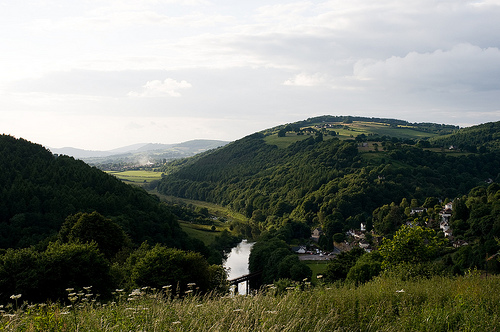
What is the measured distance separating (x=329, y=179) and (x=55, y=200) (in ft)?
314

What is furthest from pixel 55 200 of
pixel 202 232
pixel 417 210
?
pixel 417 210

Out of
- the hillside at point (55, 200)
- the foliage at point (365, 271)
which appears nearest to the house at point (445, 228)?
the foliage at point (365, 271)

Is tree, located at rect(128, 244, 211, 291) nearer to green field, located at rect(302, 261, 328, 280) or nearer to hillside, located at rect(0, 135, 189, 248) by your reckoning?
hillside, located at rect(0, 135, 189, 248)

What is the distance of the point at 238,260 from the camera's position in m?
73.9

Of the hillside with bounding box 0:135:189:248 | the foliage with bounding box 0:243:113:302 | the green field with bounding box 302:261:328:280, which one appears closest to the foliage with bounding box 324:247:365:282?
the green field with bounding box 302:261:328:280

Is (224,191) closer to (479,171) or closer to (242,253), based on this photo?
(242,253)

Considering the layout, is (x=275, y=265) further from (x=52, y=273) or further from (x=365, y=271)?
(x=52, y=273)

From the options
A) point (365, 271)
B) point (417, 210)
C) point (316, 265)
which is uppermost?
point (365, 271)

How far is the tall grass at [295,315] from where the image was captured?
23.6 ft

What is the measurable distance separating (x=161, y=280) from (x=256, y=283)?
115 feet

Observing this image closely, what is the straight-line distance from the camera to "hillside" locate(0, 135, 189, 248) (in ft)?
158

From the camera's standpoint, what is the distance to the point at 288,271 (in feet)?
162

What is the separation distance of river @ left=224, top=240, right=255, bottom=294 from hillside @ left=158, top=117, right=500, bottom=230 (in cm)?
2183

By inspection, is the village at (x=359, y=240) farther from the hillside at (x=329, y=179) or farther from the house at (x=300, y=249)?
the hillside at (x=329, y=179)
